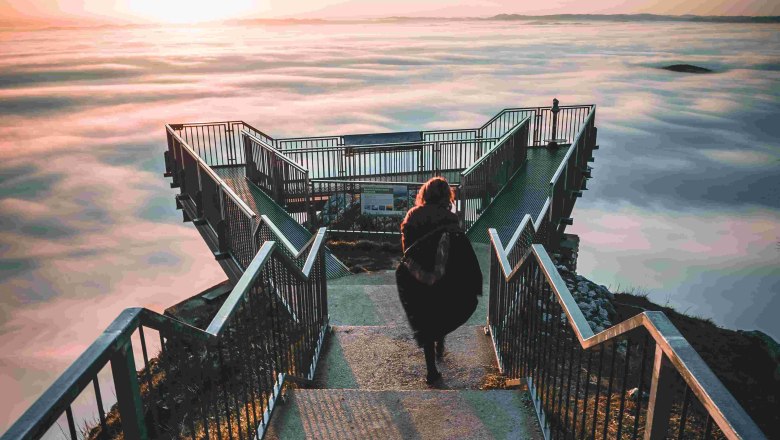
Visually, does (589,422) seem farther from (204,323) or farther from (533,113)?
(533,113)

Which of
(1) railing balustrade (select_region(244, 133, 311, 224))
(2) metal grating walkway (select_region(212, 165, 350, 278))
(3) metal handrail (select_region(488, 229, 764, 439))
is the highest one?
(3) metal handrail (select_region(488, 229, 764, 439))

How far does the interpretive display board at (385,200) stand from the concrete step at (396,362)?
6.29 metres

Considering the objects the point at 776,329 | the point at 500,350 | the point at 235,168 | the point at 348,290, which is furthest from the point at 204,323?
the point at 776,329

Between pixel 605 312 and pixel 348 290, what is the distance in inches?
210

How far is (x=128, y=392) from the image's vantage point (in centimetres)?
239

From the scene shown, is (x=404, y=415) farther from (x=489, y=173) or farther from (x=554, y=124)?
(x=554, y=124)

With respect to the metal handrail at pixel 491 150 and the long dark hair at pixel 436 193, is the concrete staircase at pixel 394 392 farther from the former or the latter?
the metal handrail at pixel 491 150

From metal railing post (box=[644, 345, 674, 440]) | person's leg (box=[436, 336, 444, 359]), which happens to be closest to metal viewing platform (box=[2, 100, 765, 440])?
metal railing post (box=[644, 345, 674, 440])

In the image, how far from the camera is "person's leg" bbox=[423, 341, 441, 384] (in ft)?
18.3

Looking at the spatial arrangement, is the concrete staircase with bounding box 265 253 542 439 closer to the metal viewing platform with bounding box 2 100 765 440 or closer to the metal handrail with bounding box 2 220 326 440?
the metal viewing platform with bounding box 2 100 765 440

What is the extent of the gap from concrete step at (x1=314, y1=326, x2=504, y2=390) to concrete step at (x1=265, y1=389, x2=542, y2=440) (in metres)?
1.05

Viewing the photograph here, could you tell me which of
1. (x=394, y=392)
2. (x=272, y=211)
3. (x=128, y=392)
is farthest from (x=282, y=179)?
(x=128, y=392)

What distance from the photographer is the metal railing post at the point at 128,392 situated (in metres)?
2.32

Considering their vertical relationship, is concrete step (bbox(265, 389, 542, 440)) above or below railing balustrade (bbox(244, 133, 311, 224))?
above
